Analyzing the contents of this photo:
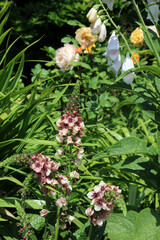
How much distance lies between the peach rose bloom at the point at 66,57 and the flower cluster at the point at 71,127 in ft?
3.82

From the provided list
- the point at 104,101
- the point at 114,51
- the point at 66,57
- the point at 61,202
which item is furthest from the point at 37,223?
the point at 66,57

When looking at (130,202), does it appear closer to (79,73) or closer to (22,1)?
(79,73)

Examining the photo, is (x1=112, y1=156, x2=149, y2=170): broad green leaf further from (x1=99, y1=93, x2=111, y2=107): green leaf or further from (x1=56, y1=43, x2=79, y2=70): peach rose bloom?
(x1=56, y1=43, x2=79, y2=70): peach rose bloom

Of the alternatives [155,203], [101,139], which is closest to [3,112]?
[101,139]

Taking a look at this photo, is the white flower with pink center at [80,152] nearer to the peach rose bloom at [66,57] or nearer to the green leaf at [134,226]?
the green leaf at [134,226]

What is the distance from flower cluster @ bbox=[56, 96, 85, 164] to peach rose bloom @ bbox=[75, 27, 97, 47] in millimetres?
1169

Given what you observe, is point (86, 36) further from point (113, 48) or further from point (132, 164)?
point (132, 164)

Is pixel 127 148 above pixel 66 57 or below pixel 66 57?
below

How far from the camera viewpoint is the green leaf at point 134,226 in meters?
1.47

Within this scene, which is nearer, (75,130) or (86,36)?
(75,130)

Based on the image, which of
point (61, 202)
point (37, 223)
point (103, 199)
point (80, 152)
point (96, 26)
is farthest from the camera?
point (96, 26)

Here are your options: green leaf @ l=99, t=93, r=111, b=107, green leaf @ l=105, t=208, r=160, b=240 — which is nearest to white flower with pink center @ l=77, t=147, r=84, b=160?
green leaf @ l=105, t=208, r=160, b=240

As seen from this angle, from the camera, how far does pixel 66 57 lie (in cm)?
252

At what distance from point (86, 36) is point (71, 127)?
4.24 feet
